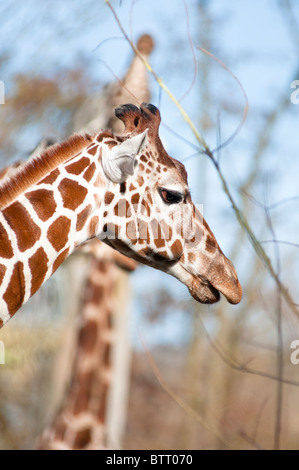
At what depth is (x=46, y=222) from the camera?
296cm

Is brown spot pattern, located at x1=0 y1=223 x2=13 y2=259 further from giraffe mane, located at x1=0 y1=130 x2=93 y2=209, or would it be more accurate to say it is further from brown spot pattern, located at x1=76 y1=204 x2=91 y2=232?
brown spot pattern, located at x1=76 y1=204 x2=91 y2=232

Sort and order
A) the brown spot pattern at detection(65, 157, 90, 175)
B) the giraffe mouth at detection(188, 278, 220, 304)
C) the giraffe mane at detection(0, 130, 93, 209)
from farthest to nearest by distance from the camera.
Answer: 1. the giraffe mouth at detection(188, 278, 220, 304)
2. the brown spot pattern at detection(65, 157, 90, 175)
3. the giraffe mane at detection(0, 130, 93, 209)

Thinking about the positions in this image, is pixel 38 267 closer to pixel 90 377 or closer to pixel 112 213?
pixel 112 213

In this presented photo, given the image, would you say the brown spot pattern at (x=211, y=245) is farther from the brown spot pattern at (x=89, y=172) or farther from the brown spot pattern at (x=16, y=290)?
the brown spot pattern at (x=16, y=290)

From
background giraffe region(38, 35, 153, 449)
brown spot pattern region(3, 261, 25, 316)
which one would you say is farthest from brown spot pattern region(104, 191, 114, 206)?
background giraffe region(38, 35, 153, 449)

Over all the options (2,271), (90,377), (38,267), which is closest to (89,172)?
(38,267)

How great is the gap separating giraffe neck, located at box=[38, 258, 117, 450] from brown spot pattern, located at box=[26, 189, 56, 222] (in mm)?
2613

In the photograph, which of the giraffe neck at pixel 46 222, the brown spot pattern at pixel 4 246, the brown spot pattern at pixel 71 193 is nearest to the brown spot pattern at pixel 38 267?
the giraffe neck at pixel 46 222

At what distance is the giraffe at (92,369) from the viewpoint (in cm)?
508

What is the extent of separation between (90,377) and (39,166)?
279cm

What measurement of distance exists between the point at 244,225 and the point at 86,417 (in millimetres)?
3038

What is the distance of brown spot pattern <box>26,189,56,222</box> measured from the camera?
2949mm

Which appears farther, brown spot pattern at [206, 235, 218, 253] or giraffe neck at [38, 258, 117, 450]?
giraffe neck at [38, 258, 117, 450]
